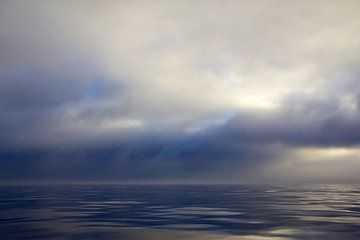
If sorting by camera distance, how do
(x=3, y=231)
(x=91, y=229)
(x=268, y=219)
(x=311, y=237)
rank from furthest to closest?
(x=268, y=219)
(x=91, y=229)
(x=3, y=231)
(x=311, y=237)

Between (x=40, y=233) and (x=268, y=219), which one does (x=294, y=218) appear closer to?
(x=268, y=219)

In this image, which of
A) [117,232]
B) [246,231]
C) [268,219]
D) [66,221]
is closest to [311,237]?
[246,231]

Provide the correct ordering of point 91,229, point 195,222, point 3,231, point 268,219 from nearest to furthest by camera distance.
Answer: point 3,231
point 91,229
point 195,222
point 268,219

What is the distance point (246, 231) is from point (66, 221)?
19.4 metres

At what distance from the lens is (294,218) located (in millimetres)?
41500

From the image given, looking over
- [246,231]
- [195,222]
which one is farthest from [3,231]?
[246,231]

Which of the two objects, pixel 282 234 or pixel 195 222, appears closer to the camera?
pixel 282 234

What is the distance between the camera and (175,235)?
29.3m

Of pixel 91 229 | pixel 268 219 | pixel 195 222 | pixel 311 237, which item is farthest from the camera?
pixel 268 219

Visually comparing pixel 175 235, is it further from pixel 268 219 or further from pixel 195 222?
pixel 268 219

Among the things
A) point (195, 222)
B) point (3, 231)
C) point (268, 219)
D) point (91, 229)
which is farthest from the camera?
point (268, 219)

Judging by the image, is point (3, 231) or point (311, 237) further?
point (3, 231)

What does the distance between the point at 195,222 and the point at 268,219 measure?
903 cm

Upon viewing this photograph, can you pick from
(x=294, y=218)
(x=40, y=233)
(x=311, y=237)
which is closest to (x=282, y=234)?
(x=311, y=237)
